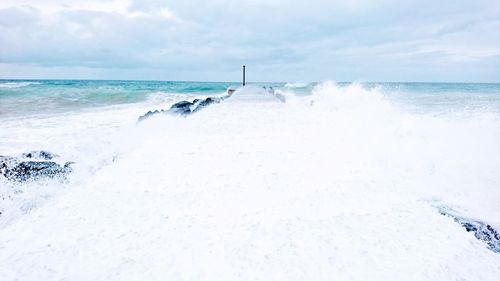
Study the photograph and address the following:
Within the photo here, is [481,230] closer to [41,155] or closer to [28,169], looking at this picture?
[28,169]

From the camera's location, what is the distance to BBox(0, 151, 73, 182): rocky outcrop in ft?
20.5

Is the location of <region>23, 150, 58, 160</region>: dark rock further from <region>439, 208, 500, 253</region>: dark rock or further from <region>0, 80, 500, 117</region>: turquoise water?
<region>0, 80, 500, 117</region>: turquoise water

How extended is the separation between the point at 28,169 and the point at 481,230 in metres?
7.16

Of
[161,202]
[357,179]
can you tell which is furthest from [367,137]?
[161,202]

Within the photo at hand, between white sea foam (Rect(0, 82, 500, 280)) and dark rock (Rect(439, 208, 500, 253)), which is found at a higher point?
white sea foam (Rect(0, 82, 500, 280))

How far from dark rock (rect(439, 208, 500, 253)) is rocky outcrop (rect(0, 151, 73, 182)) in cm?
621

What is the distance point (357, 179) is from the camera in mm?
5230

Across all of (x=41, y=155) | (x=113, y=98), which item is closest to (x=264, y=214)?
(x=41, y=155)

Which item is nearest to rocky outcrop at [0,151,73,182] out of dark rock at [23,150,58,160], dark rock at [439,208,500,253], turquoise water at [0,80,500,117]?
dark rock at [23,150,58,160]

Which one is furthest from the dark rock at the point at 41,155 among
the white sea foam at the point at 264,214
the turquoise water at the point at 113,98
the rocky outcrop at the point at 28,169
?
the turquoise water at the point at 113,98

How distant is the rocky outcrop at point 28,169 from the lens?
20.5 ft

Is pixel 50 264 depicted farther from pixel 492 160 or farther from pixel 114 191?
pixel 492 160

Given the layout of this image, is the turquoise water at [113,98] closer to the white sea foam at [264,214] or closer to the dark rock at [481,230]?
the white sea foam at [264,214]

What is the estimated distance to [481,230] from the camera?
4.00m
